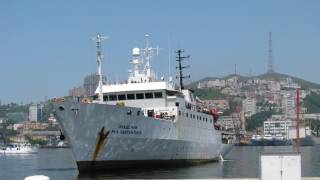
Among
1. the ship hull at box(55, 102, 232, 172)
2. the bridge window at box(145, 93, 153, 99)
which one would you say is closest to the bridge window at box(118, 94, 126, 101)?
the bridge window at box(145, 93, 153, 99)

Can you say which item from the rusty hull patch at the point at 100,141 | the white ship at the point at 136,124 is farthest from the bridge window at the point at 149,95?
the rusty hull patch at the point at 100,141

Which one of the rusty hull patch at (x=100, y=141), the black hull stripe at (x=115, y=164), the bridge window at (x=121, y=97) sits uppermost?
the bridge window at (x=121, y=97)

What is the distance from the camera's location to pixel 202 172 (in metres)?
46.7

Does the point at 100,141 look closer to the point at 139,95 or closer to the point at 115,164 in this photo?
the point at 115,164

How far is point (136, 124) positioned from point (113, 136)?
96.2 inches

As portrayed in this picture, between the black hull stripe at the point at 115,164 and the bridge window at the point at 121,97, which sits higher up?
the bridge window at the point at 121,97

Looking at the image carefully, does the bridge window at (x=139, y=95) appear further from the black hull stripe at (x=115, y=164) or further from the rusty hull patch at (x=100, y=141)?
the rusty hull patch at (x=100, y=141)

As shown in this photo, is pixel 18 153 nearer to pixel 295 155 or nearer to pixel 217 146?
pixel 217 146

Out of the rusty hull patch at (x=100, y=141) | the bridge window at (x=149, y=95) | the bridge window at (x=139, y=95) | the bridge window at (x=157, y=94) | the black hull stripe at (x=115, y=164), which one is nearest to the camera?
the rusty hull patch at (x=100, y=141)

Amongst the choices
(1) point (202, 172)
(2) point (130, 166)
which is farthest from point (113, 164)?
(1) point (202, 172)

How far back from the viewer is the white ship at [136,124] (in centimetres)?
3972

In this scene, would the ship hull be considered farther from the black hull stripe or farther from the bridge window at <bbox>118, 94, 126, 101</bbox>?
the bridge window at <bbox>118, 94, 126, 101</bbox>

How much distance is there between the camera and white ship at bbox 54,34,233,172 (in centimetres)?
3972

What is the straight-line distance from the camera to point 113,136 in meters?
40.4
